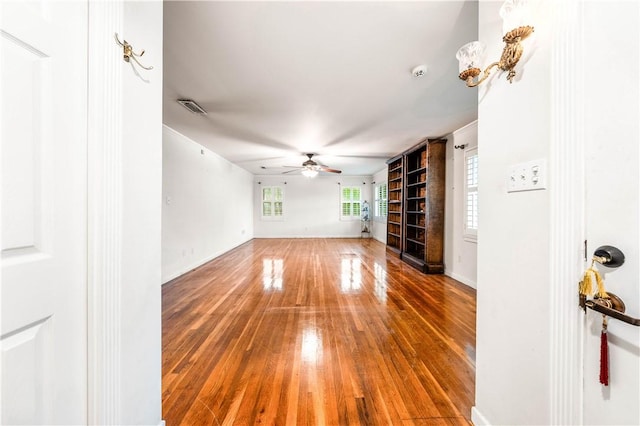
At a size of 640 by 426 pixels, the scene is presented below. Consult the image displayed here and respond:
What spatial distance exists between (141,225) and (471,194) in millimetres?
3960

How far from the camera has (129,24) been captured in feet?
3.18

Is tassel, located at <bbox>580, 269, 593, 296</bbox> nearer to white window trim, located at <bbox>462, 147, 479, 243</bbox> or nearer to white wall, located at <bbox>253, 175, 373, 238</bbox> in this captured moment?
white window trim, located at <bbox>462, 147, 479, 243</bbox>

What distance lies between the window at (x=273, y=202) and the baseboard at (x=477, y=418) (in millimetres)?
7849

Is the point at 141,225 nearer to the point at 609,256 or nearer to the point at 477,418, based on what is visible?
the point at 609,256

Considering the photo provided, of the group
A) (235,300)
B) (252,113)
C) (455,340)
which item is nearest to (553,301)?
(455,340)

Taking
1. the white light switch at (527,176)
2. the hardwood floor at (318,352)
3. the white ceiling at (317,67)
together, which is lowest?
the hardwood floor at (318,352)

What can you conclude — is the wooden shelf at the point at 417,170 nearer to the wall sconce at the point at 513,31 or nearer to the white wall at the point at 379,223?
the white wall at the point at 379,223

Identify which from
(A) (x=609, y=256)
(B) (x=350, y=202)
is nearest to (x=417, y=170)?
(A) (x=609, y=256)

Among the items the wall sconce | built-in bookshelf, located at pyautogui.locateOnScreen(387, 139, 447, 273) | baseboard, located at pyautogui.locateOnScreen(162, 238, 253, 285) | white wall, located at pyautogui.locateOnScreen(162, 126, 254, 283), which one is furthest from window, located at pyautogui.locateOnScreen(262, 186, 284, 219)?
the wall sconce

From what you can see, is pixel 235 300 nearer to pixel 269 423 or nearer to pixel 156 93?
pixel 269 423

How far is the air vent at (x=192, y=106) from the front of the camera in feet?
8.63

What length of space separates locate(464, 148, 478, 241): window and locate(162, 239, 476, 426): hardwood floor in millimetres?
865

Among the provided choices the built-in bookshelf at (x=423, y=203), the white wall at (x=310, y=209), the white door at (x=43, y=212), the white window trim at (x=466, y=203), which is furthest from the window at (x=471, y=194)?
the white wall at (x=310, y=209)

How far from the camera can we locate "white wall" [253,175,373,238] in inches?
340
